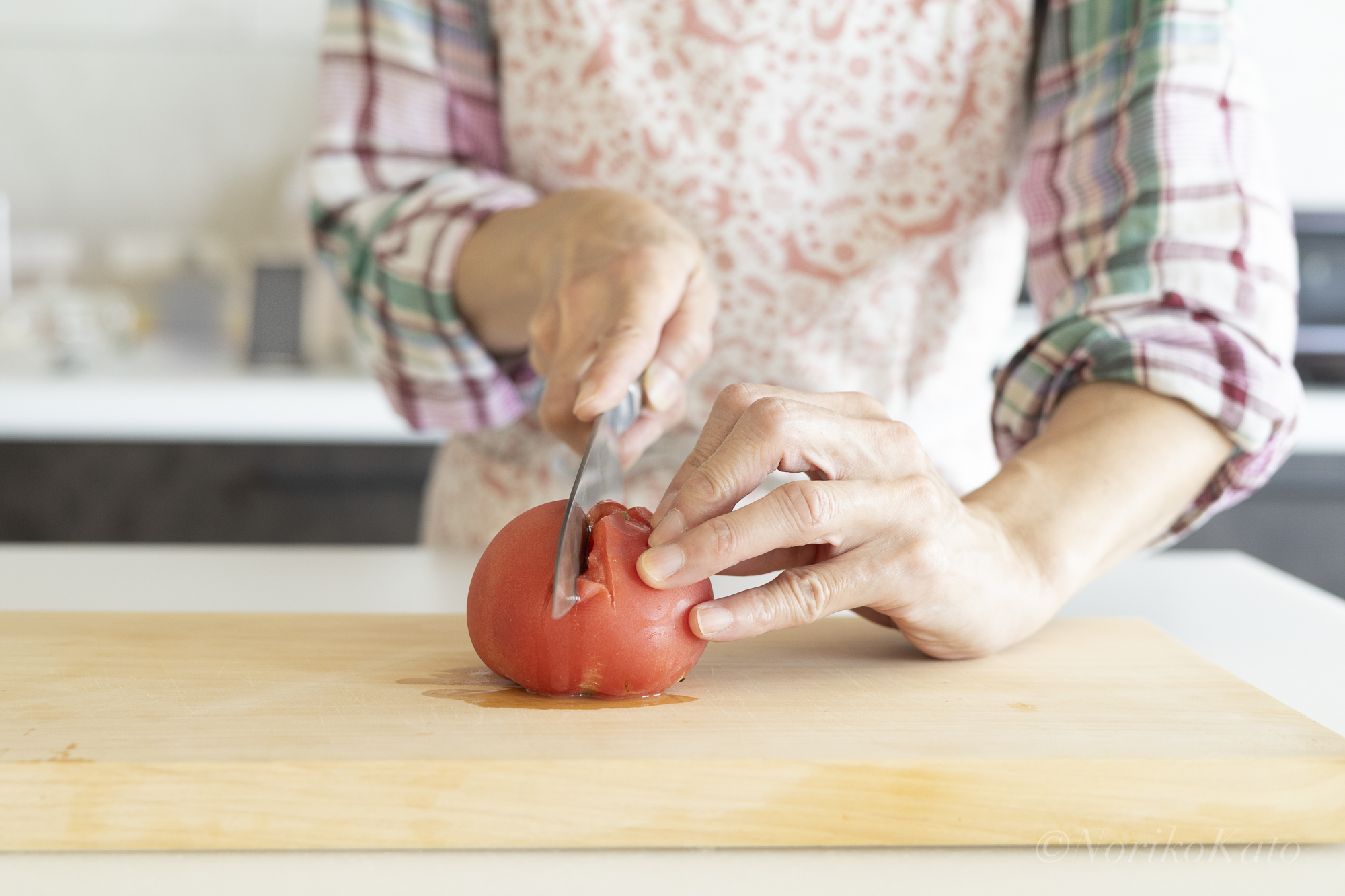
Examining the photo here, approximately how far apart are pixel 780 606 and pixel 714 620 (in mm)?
42

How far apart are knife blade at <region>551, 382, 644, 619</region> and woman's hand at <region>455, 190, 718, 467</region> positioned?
1cm

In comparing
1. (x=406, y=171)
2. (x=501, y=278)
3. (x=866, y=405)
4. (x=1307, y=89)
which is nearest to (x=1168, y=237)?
(x=866, y=405)

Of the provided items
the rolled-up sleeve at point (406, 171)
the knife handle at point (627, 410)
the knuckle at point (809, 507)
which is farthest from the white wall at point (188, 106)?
the knuckle at point (809, 507)

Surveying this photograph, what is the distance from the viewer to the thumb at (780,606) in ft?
2.29

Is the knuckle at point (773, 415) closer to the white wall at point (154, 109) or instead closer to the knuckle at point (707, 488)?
the knuckle at point (707, 488)

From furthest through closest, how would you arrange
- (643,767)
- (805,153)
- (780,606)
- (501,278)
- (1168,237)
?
(805,153)
(501,278)
(1168,237)
(780,606)
(643,767)

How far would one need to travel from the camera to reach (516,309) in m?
1.08

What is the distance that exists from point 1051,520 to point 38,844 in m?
0.64

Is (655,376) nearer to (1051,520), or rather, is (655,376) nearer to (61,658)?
(1051,520)

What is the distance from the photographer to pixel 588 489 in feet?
2.50

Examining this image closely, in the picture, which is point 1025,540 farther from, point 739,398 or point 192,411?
point 192,411

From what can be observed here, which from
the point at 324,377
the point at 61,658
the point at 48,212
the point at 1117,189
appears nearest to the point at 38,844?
the point at 61,658

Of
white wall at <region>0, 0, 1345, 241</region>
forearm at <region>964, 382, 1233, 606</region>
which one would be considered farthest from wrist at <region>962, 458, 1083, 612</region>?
white wall at <region>0, 0, 1345, 241</region>

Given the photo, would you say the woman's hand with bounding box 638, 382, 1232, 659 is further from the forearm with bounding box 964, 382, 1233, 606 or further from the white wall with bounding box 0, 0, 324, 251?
the white wall with bounding box 0, 0, 324, 251
